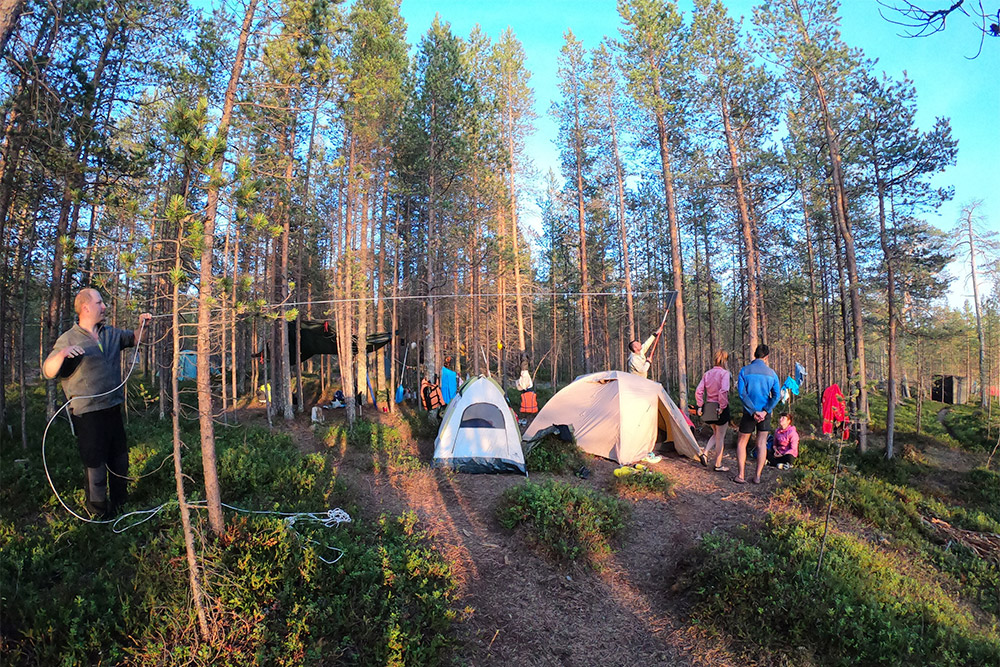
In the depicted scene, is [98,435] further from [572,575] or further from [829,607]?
[829,607]

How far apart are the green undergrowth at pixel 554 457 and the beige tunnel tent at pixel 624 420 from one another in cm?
32

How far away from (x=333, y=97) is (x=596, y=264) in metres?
20.9

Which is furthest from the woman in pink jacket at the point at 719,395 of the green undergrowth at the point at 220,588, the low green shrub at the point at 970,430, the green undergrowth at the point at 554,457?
the low green shrub at the point at 970,430

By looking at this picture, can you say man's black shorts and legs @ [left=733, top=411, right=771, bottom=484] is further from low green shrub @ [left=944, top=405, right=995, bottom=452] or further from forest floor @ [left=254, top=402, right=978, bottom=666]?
low green shrub @ [left=944, top=405, right=995, bottom=452]

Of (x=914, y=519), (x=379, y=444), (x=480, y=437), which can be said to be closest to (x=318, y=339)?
(x=379, y=444)

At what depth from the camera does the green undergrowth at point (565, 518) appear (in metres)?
5.27

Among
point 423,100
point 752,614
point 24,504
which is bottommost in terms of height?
point 752,614

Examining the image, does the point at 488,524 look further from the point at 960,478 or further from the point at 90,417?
the point at 960,478

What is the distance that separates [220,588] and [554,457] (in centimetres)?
599

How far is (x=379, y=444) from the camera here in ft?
31.1

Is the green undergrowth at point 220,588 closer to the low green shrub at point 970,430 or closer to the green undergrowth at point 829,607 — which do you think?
the green undergrowth at point 829,607

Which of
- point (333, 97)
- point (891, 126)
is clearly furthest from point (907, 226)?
point (333, 97)

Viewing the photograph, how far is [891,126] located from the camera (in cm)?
1222

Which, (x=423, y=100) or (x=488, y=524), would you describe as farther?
(x=423, y=100)
